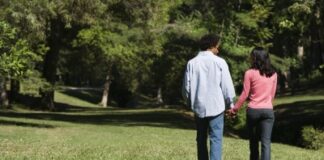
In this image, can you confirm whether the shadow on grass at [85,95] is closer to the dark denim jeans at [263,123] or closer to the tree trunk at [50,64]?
the tree trunk at [50,64]

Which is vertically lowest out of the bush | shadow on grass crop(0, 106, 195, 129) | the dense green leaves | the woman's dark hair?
shadow on grass crop(0, 106, 195, 129)

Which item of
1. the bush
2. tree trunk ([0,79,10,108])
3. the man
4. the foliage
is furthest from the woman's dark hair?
tree trunk ([0,79,10,108])

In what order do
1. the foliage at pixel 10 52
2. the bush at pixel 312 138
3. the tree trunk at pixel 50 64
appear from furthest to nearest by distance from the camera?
the tree trunk at pixel 50 64 < the bush at pixel 312 138 < the foliage at pixel 10 52

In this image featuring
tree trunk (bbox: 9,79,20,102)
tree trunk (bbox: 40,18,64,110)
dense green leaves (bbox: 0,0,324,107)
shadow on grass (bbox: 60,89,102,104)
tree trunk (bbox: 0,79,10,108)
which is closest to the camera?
dense green leaves (bbox: 0,0,324,107)

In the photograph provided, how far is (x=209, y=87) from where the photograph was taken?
9.10m

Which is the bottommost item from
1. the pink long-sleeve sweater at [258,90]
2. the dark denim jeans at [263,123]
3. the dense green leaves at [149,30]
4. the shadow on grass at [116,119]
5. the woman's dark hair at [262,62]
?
the shadow on grass at [116,119]

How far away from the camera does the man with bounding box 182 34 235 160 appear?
9.09m

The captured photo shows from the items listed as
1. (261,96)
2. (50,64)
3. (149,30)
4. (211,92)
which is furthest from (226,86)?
(50,64)

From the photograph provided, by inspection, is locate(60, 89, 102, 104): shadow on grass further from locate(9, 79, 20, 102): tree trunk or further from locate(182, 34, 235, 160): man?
locate(182, 34, 235, 160): man

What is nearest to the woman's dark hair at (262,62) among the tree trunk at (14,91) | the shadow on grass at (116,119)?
the shadow on grass at (116,119)

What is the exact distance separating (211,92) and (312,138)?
11.6 metres

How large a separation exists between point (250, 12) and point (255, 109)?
24.8 meters

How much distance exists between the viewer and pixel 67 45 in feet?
145

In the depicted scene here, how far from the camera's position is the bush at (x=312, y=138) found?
778 inches
